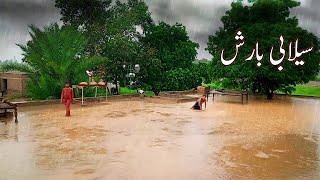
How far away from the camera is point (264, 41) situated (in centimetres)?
2359

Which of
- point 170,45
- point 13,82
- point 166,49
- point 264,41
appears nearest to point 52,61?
point 13,82

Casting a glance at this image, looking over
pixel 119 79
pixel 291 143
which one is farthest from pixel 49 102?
pixel 291 143

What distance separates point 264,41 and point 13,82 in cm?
1756

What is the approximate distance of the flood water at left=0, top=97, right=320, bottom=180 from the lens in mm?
8023

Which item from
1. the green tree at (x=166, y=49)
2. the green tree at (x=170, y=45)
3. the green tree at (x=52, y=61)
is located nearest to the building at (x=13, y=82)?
the green tree at (x=52, y=61)

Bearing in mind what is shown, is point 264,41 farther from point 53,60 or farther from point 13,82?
point 13,82

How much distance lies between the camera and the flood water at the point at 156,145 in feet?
26.3

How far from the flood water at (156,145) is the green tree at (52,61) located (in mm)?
2972

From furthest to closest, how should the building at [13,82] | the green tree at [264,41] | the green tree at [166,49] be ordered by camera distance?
the green tree at [166,49] < the building at [13,82] < the green tree at [264,41]

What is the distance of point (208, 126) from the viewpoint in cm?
1386

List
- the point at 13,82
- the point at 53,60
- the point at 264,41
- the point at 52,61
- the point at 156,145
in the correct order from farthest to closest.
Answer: the point at 13,82
the point at 264,41
the point at 53,60
the point at 52,61
the point at 156,145

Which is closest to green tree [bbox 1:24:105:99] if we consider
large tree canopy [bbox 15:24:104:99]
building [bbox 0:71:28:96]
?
large tree canopy [bbox 15:24:104:99]

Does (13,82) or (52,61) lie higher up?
(52,61)

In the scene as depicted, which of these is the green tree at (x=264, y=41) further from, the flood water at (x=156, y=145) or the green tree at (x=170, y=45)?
the flood water at (x=156, y=145)
